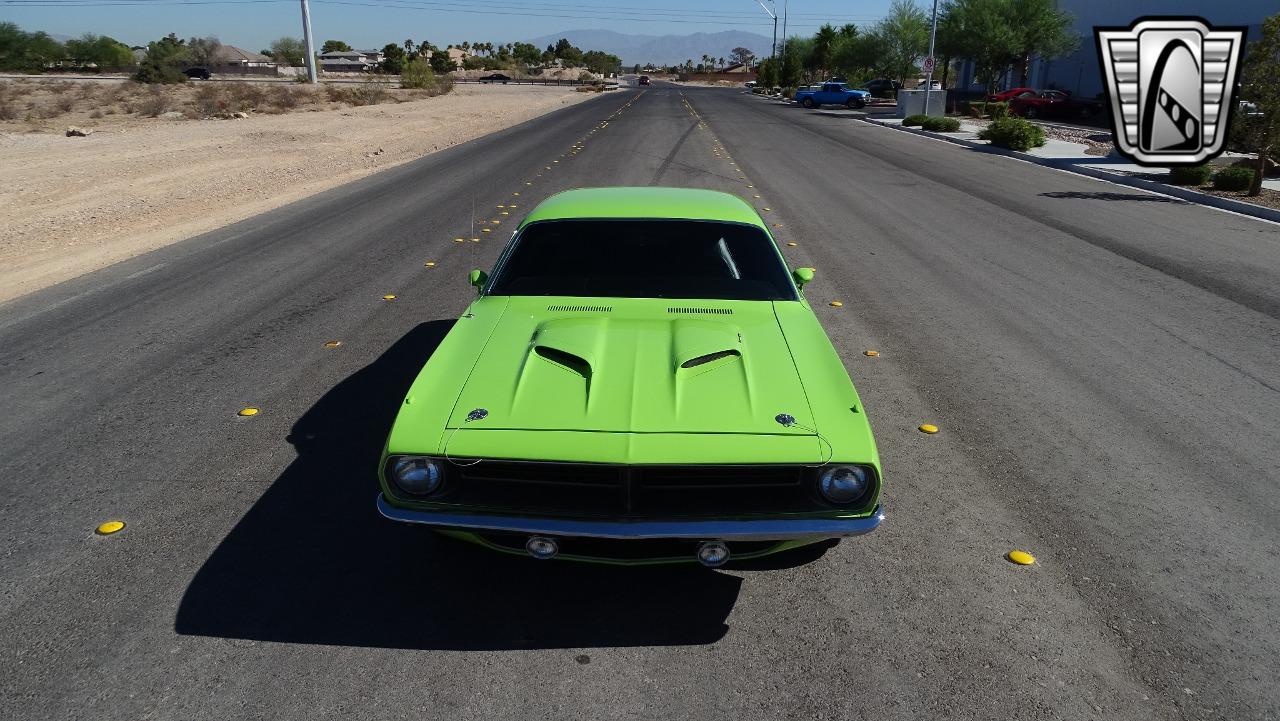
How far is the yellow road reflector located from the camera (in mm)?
3852

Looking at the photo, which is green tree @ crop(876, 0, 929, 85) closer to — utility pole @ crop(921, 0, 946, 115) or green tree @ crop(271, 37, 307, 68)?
utility pole @ crop(921, 0, 946, 115)

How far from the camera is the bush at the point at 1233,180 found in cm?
1588

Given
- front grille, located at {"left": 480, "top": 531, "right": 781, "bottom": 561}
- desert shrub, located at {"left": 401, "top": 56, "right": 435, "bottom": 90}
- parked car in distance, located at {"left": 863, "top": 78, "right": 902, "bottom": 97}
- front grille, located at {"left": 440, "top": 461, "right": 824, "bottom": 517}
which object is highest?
desert shrub, located at {"left": 401, "top": 56, "right": 435, "bottom": 90}

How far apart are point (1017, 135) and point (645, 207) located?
78.2 ft

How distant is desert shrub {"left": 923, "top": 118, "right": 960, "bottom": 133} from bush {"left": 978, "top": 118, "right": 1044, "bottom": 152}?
5714mm

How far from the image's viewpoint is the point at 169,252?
34.5ft

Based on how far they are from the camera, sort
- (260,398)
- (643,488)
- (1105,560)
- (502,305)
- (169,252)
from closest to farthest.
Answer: (643,488) → (1105,560) → (502,305) → (260,398) → (169,252)

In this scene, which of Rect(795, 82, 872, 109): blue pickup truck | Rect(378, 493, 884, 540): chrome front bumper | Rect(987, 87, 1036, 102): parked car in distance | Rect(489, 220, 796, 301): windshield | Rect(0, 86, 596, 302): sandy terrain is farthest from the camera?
Rect(795, 82, 872, 109): blue pickup truck

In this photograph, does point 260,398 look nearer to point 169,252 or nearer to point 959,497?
point 959,497

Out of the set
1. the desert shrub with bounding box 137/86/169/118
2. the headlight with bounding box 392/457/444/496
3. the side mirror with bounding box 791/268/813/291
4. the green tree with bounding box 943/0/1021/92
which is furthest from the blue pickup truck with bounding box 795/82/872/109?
the headlight with bounding box 392/457/444/496

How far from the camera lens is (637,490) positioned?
3137mm

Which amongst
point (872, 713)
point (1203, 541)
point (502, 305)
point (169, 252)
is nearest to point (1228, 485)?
point (1203, 541)

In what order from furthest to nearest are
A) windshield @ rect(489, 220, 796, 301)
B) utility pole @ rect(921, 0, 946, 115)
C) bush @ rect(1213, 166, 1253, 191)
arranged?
utility pole @ rect(921, 0, 946, 115), bush @ rect(1213, 166, 1253, 191), windshield @ rect(489, 220, 796, 301)

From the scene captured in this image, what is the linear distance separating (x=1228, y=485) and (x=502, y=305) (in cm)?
426
